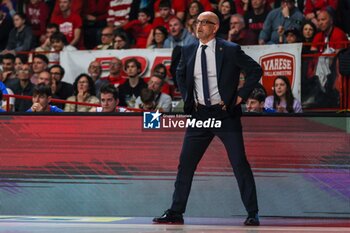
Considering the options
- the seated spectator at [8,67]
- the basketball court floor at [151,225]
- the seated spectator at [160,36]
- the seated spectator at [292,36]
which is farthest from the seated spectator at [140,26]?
the basketball court floor at [151,225]

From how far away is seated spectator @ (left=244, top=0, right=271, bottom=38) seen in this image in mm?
18109

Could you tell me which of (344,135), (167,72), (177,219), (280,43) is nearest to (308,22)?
(280,43)

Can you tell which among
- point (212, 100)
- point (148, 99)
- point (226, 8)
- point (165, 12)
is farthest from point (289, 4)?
point (212, 100)

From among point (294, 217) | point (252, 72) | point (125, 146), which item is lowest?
point (294, 217)

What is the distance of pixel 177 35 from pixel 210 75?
6746 millimetres

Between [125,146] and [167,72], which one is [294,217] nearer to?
[125,146]

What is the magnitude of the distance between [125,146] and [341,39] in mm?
5714

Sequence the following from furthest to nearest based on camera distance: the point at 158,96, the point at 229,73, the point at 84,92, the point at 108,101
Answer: the point at 84,92, the point at 158,96, the point at 108,101, the point at 229,73

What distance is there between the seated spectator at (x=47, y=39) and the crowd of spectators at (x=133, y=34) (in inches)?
0.8

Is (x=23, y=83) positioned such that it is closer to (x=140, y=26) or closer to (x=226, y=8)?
(x=140, y=26)

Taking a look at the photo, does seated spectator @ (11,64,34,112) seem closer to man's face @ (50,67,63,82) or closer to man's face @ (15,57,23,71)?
man's face @ (15,57,23,71)

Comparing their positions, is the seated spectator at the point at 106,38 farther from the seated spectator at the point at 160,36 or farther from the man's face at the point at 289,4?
the man's face at the point at 289,4

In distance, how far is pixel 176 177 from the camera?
11.9 meters

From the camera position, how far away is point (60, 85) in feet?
57.1
